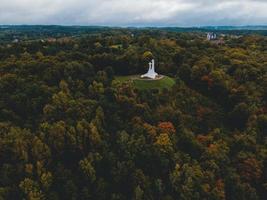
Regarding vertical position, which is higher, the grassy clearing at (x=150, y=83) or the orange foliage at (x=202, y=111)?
the grassy clearing at (x=150, y=83)

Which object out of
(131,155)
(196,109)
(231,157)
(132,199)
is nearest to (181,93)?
(196,109)

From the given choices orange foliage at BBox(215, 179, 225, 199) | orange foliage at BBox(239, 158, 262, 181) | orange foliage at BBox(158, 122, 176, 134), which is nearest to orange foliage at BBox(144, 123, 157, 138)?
orange foliage at BBox(158, 122, 176, 134)

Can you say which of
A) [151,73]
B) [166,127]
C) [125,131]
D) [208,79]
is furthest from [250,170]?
[151,73]

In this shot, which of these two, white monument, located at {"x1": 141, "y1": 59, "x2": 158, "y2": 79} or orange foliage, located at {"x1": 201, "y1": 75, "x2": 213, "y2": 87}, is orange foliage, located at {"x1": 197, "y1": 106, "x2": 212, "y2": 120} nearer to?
orange foliage, located at {"x1": 201, "y1": 75, "x2": 213, "y2": 87}

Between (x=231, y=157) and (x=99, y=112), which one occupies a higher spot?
(x=99, y=112)

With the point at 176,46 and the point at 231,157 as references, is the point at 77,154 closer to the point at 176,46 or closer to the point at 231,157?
the point at 231,157

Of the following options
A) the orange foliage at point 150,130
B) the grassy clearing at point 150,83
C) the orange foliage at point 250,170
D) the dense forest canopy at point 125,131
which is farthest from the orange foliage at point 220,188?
the grassy clearing at point 150,83

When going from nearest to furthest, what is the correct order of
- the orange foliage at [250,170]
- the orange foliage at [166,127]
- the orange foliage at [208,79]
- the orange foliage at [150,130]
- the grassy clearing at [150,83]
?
the orange foliage at [150,130] → the orange foliage at [250,170] → the orange foliage at [166,127] → the grassy clearing at [150,83] → the orange foliage at [208,79]

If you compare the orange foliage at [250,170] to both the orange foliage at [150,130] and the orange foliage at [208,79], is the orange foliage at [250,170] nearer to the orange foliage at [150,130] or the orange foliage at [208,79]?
the orange foliage at [150,130]
